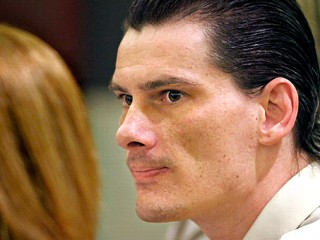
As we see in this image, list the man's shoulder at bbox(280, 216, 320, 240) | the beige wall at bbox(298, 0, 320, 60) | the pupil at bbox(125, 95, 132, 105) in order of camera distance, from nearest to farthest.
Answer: the man's shoulder at bbox(280, 216, 320, 240)
the pupil at bbox(125, 95, 132, 105)
the beige wall at bbox(298, 0, 320, 60)

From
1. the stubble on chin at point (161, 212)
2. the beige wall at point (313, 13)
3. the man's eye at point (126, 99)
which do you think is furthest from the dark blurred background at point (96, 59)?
the stubble on chin at point (161, 212)

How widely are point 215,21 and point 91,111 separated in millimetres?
1305

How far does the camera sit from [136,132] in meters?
1.29

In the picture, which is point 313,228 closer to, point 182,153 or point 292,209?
point 292,209

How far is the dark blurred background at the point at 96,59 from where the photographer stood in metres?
2.53

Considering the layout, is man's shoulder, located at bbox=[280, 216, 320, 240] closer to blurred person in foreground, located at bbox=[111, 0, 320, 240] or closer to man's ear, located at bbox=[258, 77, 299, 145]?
blurred person in foreground, located at bbox=[111, 0, 320, 240]

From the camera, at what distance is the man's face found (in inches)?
51.1

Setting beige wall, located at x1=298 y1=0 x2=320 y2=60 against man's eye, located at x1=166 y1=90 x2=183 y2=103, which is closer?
man's eye, located at x1=166 y1=90 x2=183 y2=103

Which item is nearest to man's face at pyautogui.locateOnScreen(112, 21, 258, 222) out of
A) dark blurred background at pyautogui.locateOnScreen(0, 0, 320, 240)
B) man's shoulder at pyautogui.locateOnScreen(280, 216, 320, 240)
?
man's shoulder at pyautogui.locateOnScreen(280, 216, 320, 240)

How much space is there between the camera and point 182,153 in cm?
130

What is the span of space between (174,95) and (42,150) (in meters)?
0.30

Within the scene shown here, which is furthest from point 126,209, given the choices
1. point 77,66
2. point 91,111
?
point 77,66

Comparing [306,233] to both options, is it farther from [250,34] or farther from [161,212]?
[250,34]

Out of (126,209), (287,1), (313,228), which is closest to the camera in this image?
(313,228)
